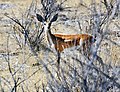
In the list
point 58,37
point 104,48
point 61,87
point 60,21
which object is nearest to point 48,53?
point 58,37

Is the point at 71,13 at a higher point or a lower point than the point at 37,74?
higher

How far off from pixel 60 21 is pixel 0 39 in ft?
3.70

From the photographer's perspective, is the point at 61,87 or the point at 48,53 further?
the point at 48,53

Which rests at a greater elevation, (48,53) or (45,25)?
(45,25)

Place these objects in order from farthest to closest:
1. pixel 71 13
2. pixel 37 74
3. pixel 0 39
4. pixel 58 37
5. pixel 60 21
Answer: pixel 71 13 < pixel 60 21 < pixel 0 39 < pixel 58 37 < pixel 37 74

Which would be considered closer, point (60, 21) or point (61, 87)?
point (61, 87)

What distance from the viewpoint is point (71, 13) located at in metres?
7.21

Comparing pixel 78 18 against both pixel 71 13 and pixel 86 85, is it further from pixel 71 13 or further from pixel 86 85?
pixel 86 85

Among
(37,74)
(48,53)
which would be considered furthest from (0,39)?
(37,74)

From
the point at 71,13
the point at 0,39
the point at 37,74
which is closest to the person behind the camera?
the point at 37,74

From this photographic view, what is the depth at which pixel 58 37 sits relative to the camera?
16.8 feet

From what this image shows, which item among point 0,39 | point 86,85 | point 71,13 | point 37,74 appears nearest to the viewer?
point 86,85

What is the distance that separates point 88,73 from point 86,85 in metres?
0.09

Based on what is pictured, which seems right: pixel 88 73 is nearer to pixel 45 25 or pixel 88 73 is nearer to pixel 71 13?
pixel 45 25
